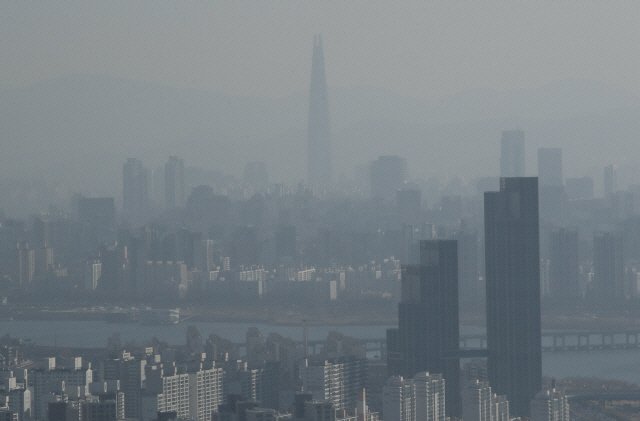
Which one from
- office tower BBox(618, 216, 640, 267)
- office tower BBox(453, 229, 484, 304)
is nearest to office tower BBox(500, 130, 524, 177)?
office tower BBox(618, 216, 640, 267)

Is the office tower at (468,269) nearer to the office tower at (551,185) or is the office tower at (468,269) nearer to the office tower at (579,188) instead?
the office tower at (551,185)

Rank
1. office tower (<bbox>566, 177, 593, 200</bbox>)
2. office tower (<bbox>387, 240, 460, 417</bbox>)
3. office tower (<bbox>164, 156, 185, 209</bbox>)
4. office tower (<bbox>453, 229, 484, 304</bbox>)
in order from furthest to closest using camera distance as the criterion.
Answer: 1. office tower (<bbox>566, 177, 593, 200</bbox>)
2. office tower (<bbox>164, 156, 185, 209</bbox>)
3. office tower (<bbox>453, 229, 484, 304</bbox>)
4. office tower (<bbox>387, 240, 460, 417</bbox>)

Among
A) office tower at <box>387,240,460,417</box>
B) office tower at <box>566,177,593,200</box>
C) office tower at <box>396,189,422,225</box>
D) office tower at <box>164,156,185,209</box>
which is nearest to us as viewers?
office tower at <box>387,240,460,417</box>

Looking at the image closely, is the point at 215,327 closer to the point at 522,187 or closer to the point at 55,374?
the point at 522,187

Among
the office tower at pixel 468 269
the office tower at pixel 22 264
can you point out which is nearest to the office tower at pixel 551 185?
the office tower at pixel 468 269

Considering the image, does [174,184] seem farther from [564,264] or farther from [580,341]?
[580,341]

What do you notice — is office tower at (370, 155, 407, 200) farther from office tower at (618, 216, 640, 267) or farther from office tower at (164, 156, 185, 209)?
office tower at (618, 216, 640, 267)

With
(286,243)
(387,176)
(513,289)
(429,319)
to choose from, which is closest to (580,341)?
(513,289)
